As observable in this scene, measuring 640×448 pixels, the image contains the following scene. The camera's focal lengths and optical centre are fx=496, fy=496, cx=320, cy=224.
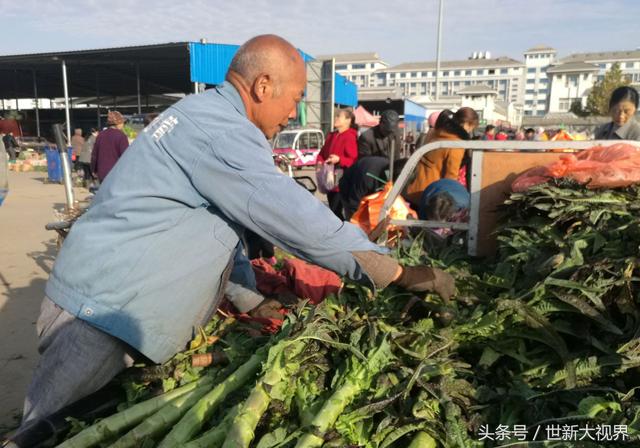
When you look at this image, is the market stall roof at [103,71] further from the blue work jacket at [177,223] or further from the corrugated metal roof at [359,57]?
the corrugated metal roof at [359,57]

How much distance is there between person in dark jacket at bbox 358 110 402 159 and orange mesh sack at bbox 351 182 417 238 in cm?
271

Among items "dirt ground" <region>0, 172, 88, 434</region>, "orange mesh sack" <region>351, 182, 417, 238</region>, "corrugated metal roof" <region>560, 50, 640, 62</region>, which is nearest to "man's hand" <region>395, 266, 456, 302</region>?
"orange mesh sack" <region>351, 182, 417, 238</region>

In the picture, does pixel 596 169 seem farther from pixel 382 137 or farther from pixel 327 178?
pixel 327 178

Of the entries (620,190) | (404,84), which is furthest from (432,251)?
(404,84)

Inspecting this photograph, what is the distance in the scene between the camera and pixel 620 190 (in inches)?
103

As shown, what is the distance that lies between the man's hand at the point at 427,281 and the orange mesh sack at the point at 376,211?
5.04ft

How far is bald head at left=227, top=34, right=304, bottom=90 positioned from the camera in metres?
1.85

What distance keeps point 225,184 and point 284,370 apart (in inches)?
25.5

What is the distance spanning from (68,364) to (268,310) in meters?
0.86

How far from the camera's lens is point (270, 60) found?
1.85 metres

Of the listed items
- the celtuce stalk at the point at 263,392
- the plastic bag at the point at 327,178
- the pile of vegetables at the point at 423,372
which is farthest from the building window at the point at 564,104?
the celtuce stalk at the point at 263,392

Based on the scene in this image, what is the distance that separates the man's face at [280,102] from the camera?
6.22 feet

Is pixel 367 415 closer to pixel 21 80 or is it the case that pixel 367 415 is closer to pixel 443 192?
pixel 443 192

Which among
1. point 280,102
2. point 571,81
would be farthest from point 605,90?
point 280,102
